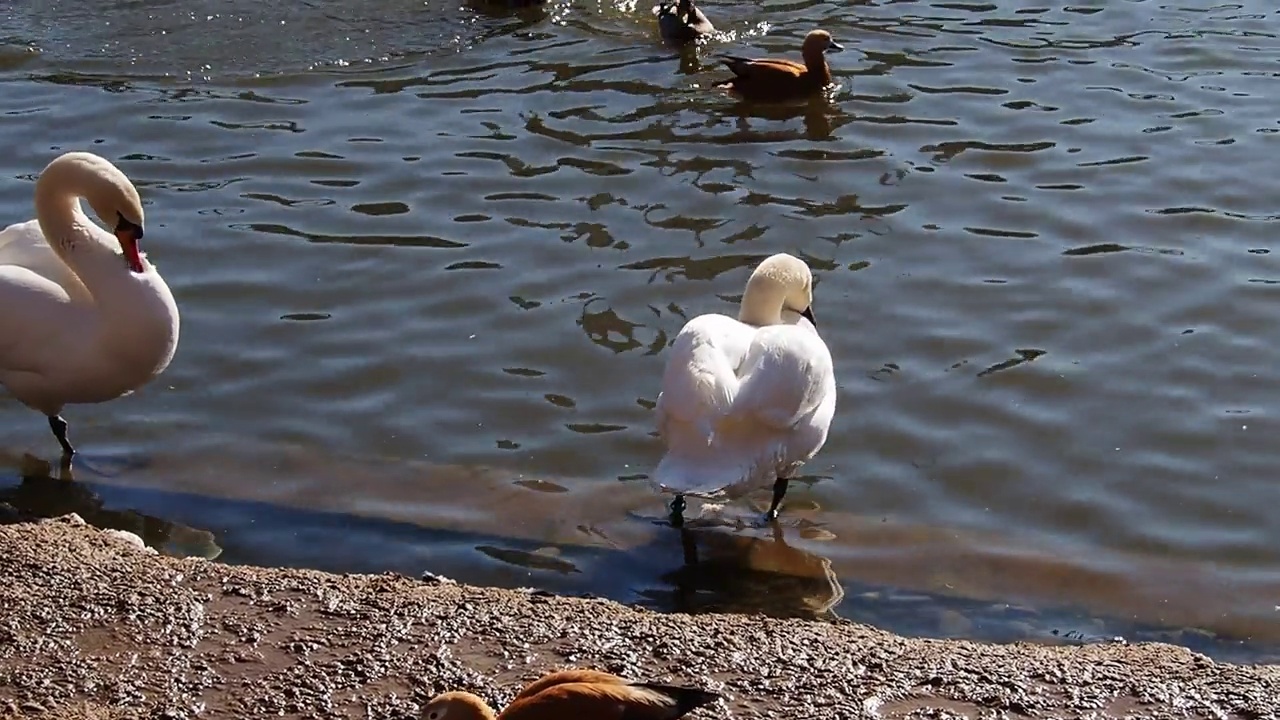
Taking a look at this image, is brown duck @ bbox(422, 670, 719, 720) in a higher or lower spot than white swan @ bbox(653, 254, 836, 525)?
higher

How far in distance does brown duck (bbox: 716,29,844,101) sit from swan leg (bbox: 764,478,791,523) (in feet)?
16.0

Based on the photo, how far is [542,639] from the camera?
455cm

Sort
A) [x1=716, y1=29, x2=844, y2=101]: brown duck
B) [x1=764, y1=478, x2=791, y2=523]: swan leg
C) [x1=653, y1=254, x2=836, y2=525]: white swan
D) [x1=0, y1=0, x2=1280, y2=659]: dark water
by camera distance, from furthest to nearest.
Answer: [x1=716, y1=29, x2=844, y2=101]: brown duck, [x1=764, y1=478, x2=791, y2=523]: swan leg, [x1=0, y1=0, x2=1280, y2=659]: dark water, [x1=653, y1=254, x2=836, y2=525]: white swan

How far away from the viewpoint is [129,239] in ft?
21.5

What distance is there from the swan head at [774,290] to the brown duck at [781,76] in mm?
4059

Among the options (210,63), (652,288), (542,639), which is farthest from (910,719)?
(210,63)

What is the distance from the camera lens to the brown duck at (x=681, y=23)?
11.6 metres

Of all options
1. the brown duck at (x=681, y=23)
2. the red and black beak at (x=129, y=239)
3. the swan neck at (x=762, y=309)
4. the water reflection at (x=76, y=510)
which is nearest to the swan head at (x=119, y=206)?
the red and black beak at (x=129, y=239)

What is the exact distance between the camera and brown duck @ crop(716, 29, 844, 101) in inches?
412

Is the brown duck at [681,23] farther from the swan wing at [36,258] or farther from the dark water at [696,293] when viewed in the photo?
the swan wing at [36,258]

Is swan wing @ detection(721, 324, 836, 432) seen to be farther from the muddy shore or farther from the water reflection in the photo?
the water reflection

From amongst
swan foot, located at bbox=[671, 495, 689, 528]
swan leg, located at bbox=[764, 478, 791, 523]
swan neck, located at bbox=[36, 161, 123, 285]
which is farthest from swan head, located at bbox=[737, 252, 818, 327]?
swan neck, located at bbox=[36, 161, 123, 285]

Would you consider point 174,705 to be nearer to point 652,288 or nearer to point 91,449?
point 91,449

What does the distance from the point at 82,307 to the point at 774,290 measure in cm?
Answer: 271
